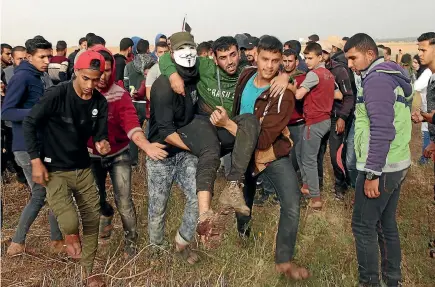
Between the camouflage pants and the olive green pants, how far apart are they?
0.58 meters

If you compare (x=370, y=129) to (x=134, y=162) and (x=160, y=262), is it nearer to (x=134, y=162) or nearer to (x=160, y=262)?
(x=160, y=262)

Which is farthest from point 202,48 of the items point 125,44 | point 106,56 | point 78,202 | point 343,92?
point 78,202

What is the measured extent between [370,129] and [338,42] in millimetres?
4547

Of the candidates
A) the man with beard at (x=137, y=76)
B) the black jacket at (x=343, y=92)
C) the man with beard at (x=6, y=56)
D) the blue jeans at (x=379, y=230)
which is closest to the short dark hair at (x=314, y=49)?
the black jacket at (x=343, y=92)

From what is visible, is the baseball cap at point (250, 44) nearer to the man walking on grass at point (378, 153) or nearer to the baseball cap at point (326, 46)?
the baseball cap at point (326, 46)

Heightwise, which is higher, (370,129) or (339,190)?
(370,129)

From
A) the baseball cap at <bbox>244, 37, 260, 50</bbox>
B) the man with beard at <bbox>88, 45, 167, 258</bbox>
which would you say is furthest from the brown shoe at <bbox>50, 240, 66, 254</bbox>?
the baseball cap at <bbox>244, 37, 260, 50</bbox>

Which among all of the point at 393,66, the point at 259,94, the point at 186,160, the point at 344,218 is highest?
the point at 393,66

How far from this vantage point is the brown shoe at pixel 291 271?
3691mm

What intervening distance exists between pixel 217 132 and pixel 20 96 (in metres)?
2.25

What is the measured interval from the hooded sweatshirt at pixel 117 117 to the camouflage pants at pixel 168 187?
414 millimetres

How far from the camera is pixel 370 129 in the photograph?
3.22 metres

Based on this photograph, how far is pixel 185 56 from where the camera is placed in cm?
369

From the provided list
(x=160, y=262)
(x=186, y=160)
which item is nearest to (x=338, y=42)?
(x=186, y=160)
